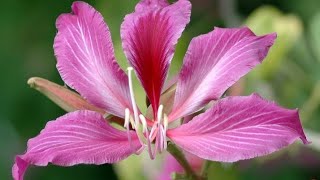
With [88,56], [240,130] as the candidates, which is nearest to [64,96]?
[88,56]

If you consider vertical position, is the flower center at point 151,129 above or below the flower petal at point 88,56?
below

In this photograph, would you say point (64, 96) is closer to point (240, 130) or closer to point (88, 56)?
point (88, 56)

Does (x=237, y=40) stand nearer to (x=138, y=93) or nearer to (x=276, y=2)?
(x=138, y=93)

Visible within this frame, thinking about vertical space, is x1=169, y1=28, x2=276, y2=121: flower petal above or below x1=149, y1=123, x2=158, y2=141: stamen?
above

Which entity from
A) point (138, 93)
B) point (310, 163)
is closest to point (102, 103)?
point (138, 93)

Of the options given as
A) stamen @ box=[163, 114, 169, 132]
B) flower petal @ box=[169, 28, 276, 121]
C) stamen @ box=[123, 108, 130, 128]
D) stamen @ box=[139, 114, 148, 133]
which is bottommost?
stamen @ box=[163, 114, 169, 132]
